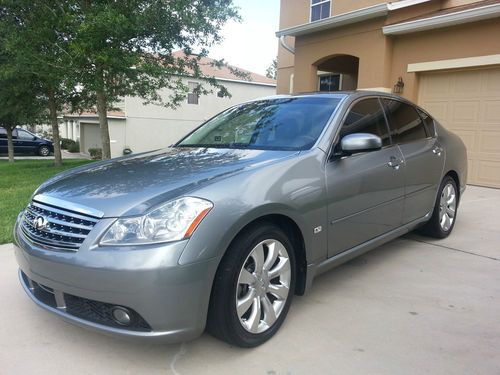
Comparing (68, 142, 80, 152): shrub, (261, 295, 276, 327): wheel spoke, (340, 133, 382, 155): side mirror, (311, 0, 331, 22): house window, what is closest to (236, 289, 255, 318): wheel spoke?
(261, 295, 276, 327): wheel spoke

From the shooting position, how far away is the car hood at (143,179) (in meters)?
2.46

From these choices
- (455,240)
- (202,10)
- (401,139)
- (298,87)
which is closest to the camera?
(401,139)

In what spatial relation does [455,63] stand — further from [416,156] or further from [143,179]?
[143,179]

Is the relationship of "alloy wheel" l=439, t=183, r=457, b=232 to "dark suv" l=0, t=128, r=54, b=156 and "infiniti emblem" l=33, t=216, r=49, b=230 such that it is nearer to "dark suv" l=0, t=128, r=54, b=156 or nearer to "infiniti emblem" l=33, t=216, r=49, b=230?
"infiniti emblem" l=33, t=216, r=49, b=230

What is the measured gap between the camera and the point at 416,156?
4.30m

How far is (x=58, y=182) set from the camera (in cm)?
309

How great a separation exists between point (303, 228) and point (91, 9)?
7.29 m

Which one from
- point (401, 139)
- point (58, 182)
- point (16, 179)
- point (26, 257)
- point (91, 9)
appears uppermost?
point (91, 9)

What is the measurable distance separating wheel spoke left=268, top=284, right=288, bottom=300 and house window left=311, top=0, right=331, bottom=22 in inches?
513

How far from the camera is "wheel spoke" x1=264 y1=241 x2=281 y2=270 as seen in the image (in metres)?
2.74

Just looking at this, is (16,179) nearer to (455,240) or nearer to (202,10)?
(202,10)

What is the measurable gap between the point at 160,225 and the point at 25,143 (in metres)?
25.6

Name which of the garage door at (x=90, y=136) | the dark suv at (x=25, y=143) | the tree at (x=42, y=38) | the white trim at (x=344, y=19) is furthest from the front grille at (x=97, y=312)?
the garage door at (x=90, y=136)

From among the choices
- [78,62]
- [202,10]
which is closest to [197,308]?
[78,62]
